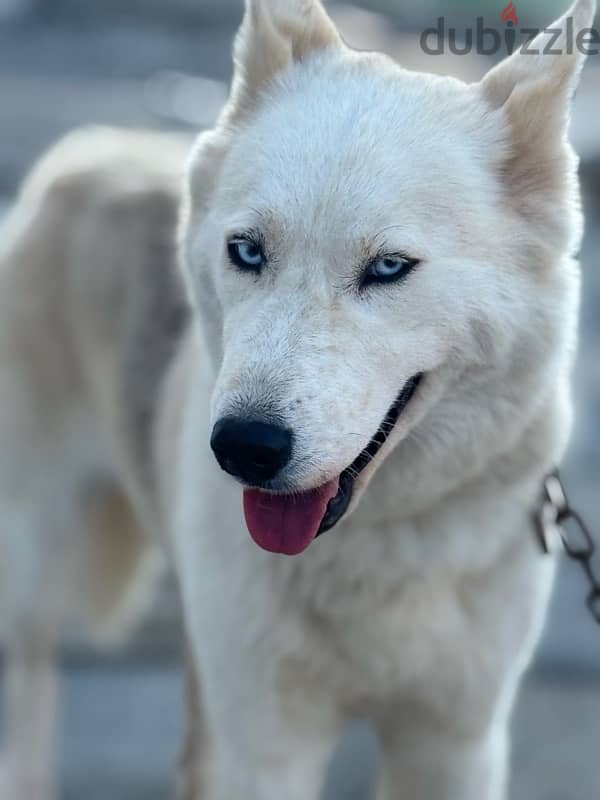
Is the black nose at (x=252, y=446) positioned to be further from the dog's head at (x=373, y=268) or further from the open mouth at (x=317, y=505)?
the open mouth at (x=317, y=505)

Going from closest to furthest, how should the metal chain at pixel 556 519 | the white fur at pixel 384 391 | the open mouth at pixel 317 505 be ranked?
the white fur at pixel 384 391, the open mouth at pixel 317 505, the metal chain at pixel 556 519

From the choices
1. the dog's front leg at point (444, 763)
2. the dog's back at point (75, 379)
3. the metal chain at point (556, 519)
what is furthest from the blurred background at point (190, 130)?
the metal chain at point (556, 519)

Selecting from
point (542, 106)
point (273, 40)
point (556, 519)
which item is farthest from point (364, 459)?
point (273, 40)

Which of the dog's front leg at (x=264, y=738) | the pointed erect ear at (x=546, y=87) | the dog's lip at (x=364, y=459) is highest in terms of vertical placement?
the pointed erect ear at (x=546, y=87)

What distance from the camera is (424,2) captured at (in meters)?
18.5

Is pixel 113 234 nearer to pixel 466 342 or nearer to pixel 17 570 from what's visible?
pixel 17 570

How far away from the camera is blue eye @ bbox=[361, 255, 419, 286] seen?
2.37m

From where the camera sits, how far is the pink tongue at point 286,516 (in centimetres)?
246

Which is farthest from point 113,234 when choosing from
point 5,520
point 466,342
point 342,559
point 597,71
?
point 597,71

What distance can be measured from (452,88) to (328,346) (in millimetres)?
655

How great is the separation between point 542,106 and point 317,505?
0.86 m

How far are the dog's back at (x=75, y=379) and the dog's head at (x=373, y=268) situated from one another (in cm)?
110

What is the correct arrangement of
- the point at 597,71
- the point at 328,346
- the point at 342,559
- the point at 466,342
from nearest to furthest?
1. the point at 328,346
2. the point at 466,342
3. the point at 342,559
4. the point at 597,71

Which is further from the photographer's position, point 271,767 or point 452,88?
point 271,767
